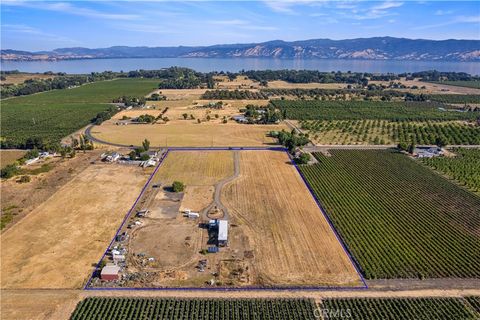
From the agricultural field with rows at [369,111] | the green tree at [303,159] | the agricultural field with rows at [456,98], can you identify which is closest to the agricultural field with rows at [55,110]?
the green tree at [303,159]

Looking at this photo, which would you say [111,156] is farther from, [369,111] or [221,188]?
[369,111]

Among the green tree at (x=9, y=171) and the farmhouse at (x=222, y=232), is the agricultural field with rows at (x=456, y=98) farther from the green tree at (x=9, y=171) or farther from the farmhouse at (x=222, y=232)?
the green tree at (x=9, y=171)

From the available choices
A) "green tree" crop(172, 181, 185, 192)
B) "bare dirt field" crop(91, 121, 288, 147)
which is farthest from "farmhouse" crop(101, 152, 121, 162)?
"green tree" crop(172, 181, 185, 192)

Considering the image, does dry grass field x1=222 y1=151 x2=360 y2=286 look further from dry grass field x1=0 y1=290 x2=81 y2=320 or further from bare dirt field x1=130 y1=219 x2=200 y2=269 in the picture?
dry grass field x1=0 y1=290 x2=81 y2=320

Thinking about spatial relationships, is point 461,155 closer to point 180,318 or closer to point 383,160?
point 383,160

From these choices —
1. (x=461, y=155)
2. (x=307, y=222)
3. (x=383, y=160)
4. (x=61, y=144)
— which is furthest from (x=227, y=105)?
(x=307, y=222)

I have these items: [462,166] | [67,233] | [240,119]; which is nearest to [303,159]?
[462,166]
